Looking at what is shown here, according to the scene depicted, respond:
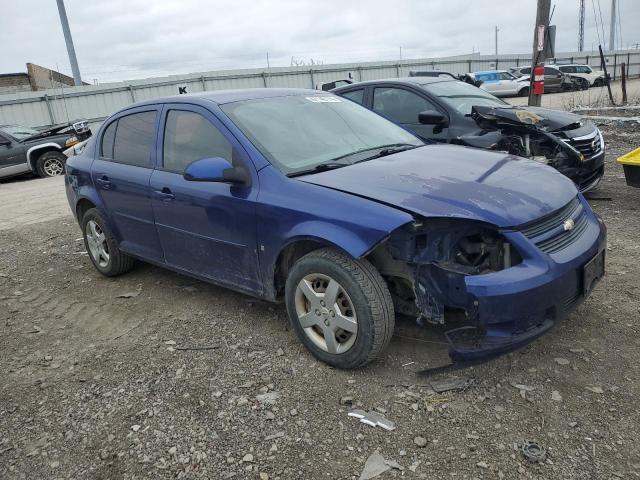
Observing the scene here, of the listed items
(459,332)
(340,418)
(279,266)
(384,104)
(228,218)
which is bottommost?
(340,418)

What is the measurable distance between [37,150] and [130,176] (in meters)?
10.9

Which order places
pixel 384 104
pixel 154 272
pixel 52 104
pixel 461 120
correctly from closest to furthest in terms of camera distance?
pixel 154 272 < pixel 461 120 < pixel 384 104 < pixel 52 104

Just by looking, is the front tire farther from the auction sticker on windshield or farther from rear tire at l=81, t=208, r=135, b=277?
rear tire at l=81, t=208, r=135, b=277

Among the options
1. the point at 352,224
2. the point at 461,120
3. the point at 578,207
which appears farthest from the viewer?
the point at 461,120

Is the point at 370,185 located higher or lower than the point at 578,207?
higher

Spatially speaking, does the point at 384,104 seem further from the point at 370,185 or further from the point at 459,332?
the point at 459,332

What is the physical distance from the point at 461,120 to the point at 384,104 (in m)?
1.07

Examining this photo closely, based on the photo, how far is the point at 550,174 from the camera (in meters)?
3.43

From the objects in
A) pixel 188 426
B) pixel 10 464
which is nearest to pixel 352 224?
pixel 188 426

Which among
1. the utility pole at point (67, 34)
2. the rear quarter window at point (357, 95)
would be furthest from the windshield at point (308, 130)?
the utility pole at point (67, 34)

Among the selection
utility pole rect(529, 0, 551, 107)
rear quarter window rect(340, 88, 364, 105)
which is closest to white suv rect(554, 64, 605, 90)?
utility pole rect(529, 0, 551, 107)

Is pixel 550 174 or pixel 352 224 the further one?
pixel 550 174

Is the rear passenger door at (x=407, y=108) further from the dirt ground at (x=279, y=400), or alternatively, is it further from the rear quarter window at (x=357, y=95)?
the dirt ground at (x=279, y=400)

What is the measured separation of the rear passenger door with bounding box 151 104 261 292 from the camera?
3.52 m
